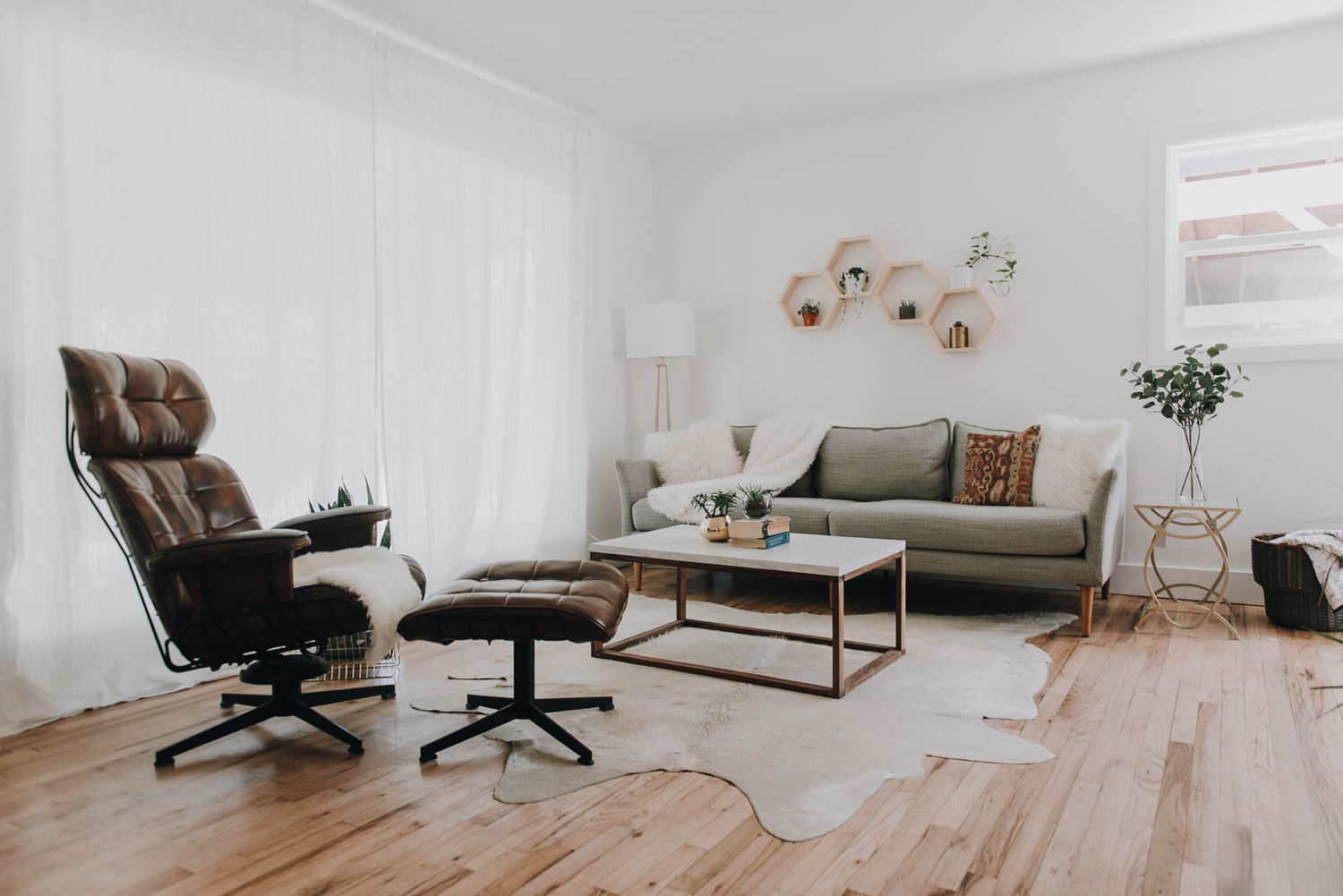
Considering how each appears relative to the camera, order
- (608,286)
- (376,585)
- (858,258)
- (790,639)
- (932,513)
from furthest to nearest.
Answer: (608,286)
(858,258)
(932,513)
(790,639)
(376,585)

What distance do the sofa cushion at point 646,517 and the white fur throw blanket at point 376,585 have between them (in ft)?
7.12

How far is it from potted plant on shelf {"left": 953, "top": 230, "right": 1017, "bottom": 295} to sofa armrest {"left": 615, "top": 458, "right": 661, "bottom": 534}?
200 cm

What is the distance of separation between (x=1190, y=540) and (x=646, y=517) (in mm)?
2721

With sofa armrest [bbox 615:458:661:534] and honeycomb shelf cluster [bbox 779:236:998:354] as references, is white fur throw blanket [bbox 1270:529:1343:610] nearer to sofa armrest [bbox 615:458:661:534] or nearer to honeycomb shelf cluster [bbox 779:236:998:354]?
honeycomb shelf cluster [bbox 779:236:998:354]

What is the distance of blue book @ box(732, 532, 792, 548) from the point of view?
3.27m

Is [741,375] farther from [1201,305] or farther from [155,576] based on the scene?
[155,576]

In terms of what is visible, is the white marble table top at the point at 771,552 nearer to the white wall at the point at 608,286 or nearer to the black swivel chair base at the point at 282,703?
the black swivel chair base at the point at 282,703

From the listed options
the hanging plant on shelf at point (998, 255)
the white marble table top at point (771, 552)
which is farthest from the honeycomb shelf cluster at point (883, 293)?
the white marble table top at point (771, 552)

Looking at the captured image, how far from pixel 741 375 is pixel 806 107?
1.63 meters

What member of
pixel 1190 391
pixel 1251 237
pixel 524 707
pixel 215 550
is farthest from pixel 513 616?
pixel 1251 237

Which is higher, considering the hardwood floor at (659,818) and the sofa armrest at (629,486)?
the sofa armrest at (629,486)

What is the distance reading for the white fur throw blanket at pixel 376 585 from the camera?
2.41 metres

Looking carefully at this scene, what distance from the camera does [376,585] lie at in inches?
97.1

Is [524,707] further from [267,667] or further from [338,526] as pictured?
[338,526]
